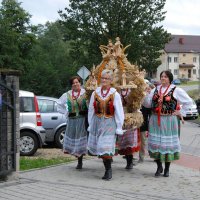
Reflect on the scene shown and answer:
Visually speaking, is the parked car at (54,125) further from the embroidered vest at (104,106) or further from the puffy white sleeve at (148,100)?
the embroidered vest at (104,106)

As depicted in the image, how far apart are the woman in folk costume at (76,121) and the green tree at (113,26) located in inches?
1095

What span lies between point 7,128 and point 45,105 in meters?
6.37

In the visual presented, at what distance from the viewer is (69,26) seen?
39125 millimetres

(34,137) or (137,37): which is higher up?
(137,37)

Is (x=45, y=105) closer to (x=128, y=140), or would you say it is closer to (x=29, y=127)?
(x=29, y=127)

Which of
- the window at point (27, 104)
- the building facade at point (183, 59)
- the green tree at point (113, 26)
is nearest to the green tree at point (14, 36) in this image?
the green tree at point (113, 26)

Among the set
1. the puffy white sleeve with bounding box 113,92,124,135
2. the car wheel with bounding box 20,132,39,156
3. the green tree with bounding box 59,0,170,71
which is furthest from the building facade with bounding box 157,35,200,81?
the puffy white sleeve with bounding box 113,92,124,135

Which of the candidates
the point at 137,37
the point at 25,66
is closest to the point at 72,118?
the point at 137,37

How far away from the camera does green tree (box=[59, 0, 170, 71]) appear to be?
37.8 meters

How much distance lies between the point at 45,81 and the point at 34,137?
20.4 m

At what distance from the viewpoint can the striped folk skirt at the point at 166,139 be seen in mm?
9102

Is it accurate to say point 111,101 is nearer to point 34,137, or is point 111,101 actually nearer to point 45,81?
point 34,137

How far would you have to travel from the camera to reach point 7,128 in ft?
27.0

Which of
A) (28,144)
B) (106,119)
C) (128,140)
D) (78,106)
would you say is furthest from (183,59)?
(106,119)
